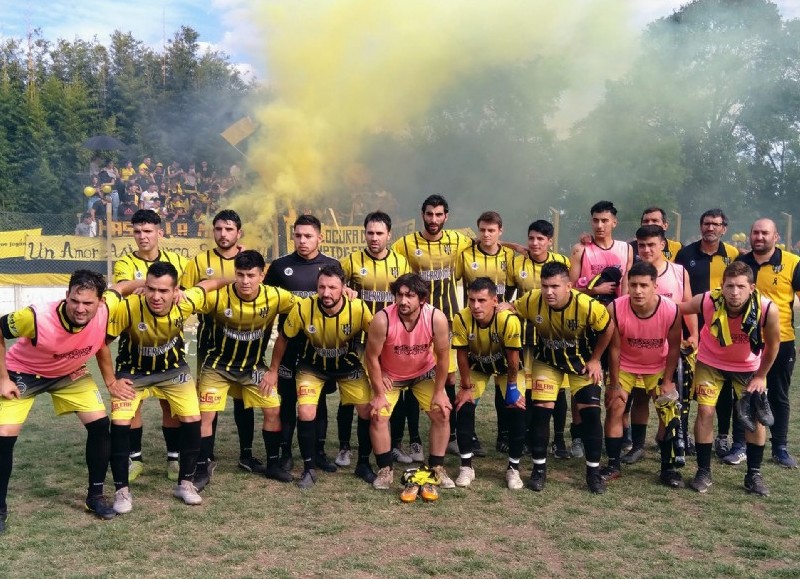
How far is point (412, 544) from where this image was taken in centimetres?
455

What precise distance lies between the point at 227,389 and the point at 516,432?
7.87ft

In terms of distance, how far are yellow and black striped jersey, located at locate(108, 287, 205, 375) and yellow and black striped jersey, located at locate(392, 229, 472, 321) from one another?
2.09m

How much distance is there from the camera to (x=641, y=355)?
19.4 ft

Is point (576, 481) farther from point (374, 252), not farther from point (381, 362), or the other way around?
point (374, 252)

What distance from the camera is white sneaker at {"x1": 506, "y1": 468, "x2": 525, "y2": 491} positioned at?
5.69m

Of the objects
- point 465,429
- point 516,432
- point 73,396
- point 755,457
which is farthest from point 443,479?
point 73,396

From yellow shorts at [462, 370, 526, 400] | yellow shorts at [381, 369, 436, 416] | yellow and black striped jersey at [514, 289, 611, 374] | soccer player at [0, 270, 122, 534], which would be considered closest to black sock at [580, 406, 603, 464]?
yellow and black striped jersey at [514, 289, 611, 374]

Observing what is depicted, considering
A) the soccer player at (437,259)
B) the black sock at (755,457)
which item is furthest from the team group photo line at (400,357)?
the soccer player at (437,259)

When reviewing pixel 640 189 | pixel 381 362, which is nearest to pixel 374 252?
pixel 381 362

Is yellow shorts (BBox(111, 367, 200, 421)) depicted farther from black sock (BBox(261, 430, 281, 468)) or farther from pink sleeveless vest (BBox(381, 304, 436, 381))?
pink sleeveless vest (BBox(381, 304, 436, 381))

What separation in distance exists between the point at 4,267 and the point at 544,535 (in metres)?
14.8

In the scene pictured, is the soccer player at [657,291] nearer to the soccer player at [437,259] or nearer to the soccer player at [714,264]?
the soccer player at [714,264]

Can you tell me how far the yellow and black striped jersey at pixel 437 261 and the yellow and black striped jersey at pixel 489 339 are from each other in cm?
79

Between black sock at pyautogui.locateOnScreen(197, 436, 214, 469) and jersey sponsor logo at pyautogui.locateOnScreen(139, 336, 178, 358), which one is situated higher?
jersey sponsor logo at pyautogui.locateOnScreen(139, 336, 178, 358)
